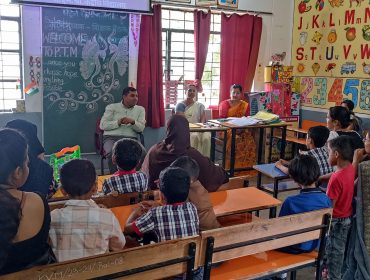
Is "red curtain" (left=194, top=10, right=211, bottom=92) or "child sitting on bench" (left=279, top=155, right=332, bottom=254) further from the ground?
"red curtain" (left=194, top=10, right=211, bottom=92)

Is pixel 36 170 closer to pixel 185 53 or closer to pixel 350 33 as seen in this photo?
pixel 185 53

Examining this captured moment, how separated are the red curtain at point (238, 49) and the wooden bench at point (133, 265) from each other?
4.80 meters

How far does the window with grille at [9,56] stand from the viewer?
194 inches

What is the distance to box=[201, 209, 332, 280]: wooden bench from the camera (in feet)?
A: 5.79

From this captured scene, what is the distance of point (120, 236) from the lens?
5.49 ft

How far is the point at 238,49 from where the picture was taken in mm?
6301

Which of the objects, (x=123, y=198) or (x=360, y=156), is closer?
(x=123, y=198)

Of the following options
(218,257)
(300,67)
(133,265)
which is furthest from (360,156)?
(300,67)

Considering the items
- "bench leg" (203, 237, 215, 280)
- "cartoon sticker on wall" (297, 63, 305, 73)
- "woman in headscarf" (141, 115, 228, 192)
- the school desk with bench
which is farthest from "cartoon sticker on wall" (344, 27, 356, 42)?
"bench leg" (203, 237, 215, 280)

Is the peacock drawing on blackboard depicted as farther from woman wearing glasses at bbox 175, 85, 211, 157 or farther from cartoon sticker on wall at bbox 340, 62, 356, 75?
cartoon sticker on wall at bbox 340, 62, 356, 75

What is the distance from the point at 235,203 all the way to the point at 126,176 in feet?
2.26

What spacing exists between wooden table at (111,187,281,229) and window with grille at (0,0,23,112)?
3.56m

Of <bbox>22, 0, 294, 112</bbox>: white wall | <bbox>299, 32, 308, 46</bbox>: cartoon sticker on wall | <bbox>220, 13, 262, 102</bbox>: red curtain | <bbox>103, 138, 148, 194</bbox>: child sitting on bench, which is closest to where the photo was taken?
<bbox>103, 138, 148, 194</bbox>: child sitting on bench

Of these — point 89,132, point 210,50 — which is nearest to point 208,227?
point 89,132
